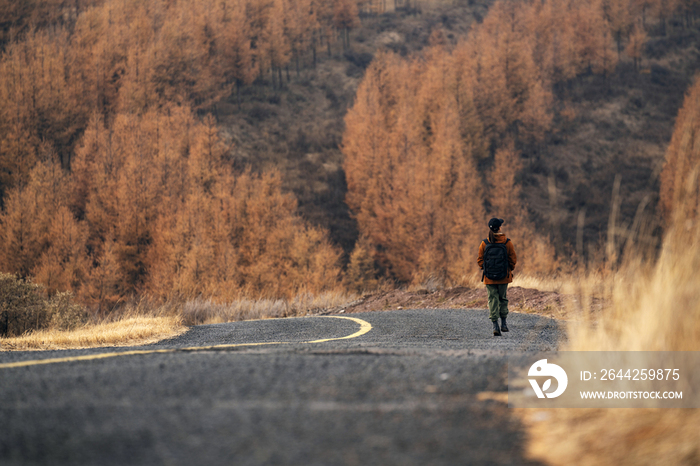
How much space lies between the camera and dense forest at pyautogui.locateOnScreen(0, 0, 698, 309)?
107 ft

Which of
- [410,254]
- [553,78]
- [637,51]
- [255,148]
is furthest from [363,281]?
[637,51]

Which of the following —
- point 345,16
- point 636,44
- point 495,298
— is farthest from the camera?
point 345,16

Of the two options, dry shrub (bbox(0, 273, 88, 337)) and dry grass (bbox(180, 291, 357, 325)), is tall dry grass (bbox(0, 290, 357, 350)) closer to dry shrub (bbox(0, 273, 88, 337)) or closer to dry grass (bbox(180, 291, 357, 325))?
dry grass (bbox(180, 291, 357, 325))

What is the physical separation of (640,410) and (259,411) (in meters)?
1.73

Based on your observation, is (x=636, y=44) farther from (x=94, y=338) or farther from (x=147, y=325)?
(x=94, y=338)

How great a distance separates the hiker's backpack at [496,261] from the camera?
6875 millimetres

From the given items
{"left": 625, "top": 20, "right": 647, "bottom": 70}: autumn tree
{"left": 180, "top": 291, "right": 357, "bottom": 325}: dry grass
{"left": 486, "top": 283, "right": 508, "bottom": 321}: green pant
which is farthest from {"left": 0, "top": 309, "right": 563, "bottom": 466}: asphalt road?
{"left": 625, "top": 20, "right": 647, "bottom": 70}: autumn tree

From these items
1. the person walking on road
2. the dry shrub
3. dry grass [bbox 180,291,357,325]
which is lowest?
Answer: dry grass [bbox 180,291,357,325]

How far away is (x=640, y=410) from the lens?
231 centimetres

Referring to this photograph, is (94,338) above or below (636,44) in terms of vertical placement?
below

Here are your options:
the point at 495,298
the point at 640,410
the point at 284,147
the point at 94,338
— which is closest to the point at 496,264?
the point at 495,298

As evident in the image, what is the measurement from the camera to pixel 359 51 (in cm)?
7369

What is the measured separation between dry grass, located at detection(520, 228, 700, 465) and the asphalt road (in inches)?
7.6

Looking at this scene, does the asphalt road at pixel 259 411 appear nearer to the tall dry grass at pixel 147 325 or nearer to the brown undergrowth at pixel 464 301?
the tall dry grass at pixel 147 325
